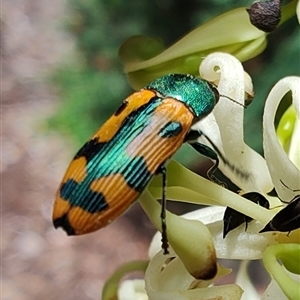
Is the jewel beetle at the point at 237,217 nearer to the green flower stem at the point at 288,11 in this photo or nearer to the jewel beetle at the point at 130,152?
the jewel beetle at the point at 130,152

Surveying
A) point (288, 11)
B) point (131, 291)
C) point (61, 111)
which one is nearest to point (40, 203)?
point (61, 111)

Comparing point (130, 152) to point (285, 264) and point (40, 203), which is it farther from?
point (40, 203)

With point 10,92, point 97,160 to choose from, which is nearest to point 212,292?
point 97,160

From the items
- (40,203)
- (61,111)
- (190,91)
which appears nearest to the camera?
(190,91)

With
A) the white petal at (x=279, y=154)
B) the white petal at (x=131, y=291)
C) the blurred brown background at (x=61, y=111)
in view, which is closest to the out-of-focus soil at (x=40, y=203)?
the blurred brown background at (x=61, y=111)

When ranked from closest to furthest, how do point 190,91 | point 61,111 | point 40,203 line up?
point 190,91
point 61,111
point 40,203

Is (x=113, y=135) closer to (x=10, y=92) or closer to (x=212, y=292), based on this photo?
(x=212, y=292)

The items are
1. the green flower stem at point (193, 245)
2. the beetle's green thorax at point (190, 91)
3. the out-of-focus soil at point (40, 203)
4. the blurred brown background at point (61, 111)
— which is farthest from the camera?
the out-of-focus soil at point (40, 203)
